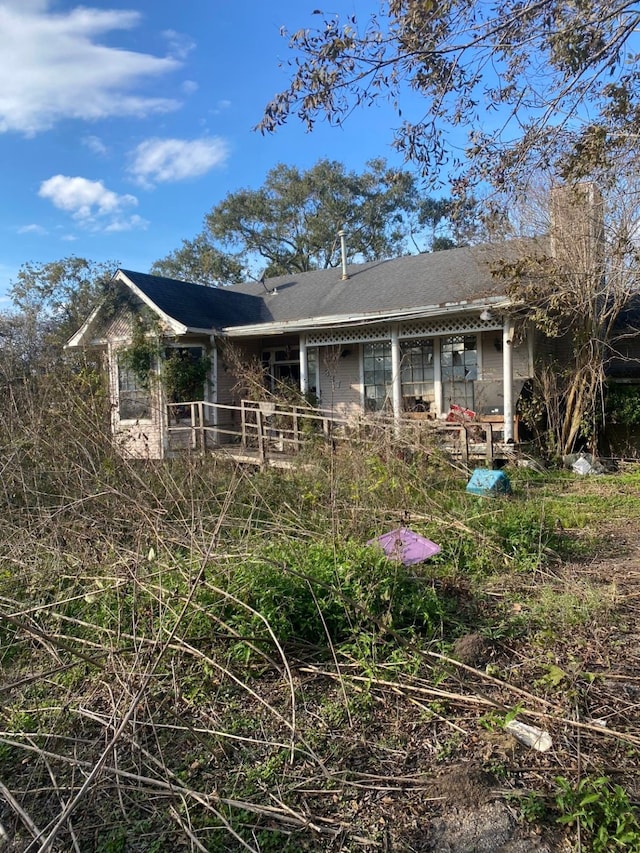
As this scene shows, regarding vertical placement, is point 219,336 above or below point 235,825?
above

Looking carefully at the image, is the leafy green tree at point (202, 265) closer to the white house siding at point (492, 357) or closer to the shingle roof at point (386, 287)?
the shingle roof at point (386, 287)


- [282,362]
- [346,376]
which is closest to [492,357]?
[346,376]

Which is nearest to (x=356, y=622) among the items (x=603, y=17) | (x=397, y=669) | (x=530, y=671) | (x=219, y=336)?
(x=397, y=669)

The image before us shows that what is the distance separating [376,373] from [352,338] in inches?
47.3

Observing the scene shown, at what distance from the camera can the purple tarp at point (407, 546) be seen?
4.66m

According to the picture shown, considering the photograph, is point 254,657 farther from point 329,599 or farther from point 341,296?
point 341,296

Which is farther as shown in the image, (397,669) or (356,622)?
(356,622)

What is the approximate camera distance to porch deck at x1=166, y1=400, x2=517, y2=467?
27.0 ft

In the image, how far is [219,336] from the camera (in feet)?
49.9

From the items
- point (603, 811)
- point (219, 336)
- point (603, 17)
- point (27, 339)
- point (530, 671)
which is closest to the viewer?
point (603, 811)

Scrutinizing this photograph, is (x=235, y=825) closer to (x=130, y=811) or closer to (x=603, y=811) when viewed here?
(x=130, y=811)

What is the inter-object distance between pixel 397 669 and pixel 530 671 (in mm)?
786

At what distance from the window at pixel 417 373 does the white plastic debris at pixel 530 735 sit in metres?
11.4

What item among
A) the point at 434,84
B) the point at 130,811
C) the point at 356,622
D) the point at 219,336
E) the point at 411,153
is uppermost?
the point at 434,84
